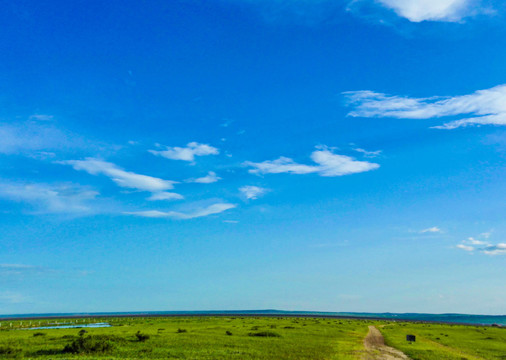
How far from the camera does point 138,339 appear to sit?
59719 millimetres

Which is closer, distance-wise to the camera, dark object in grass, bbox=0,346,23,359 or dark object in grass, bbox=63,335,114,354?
dark object in grass, bbox=0,346,23,359

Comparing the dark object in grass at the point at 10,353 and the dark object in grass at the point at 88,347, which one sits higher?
the dark object in grass at the point at 88,347

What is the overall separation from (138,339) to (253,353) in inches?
898

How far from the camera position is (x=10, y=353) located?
45562mm

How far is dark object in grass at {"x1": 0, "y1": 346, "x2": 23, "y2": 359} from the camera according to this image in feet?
143

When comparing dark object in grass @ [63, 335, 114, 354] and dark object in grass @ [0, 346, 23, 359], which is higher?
dark object in grass @ [63, 335, 114, 354]

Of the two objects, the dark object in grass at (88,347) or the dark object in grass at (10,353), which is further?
the dark object in grass at (88,347)

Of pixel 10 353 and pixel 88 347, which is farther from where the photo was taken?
pixel 88 347

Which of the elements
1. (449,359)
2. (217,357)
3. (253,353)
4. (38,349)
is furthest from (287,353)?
(38,349)

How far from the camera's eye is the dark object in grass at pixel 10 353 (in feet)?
143

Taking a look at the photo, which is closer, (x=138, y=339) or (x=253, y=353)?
(x=253, y=353)

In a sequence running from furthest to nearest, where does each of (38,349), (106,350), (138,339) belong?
(138,339) → (38,349) → (106,350)

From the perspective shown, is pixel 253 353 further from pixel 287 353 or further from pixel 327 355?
pixel 327 355

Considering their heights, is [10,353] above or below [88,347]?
below
